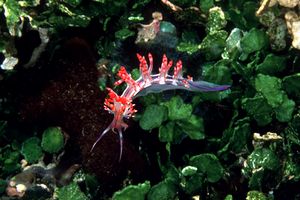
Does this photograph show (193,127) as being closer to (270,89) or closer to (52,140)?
A: (270,89)

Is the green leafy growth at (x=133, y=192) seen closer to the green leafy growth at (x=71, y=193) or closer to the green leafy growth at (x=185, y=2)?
the green leafy growth at (x=71, y=193)

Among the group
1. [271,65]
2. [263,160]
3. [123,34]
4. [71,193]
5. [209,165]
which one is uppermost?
[123,34]

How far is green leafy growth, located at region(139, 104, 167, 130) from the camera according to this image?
3.58 metres

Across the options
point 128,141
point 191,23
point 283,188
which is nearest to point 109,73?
point 128,141

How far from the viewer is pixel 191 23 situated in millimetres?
3975

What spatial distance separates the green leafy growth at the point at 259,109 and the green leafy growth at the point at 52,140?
1726mm

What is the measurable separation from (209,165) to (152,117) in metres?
0.65

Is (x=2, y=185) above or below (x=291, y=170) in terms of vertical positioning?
below

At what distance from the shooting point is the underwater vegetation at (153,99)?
354cm

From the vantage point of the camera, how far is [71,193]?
11.6 feet

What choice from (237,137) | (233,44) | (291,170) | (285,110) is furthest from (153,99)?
(291,170)

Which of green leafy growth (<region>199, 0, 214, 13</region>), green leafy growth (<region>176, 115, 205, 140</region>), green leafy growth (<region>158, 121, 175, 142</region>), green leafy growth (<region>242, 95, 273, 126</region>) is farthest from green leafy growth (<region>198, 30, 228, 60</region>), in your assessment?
green leafy growth (<region>158, 121, 175, 142</region>)

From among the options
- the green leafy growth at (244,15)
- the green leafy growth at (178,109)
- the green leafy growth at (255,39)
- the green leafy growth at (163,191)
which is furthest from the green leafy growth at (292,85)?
the green leafy growth at (163,191)

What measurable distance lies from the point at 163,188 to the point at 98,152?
0.67m
